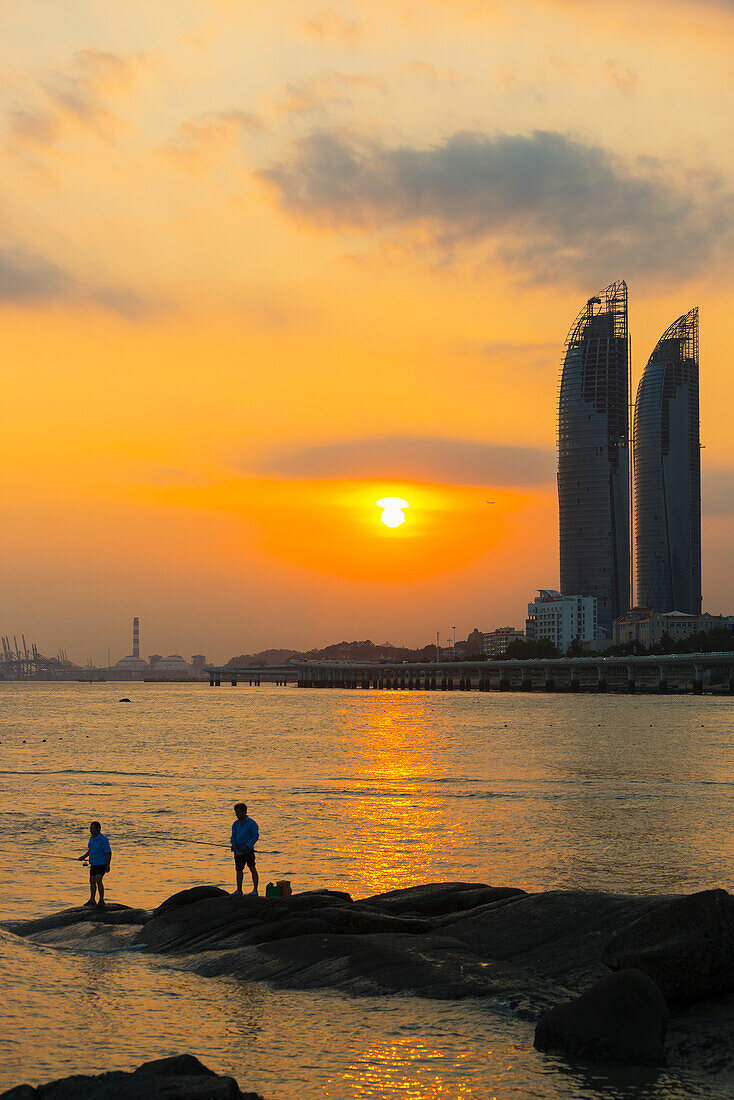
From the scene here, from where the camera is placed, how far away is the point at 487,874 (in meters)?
28.2

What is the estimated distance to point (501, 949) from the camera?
1786cm

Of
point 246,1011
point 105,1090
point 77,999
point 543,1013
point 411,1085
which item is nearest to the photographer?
point 105,1090

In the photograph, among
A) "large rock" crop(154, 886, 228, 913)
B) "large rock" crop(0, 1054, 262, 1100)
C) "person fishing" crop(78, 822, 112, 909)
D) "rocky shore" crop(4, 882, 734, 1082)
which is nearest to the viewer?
"large rock" crop(0, 1054, 262, 1100)

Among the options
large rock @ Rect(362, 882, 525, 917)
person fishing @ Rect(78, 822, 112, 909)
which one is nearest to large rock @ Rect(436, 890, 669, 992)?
large rock @ Rect(362, 882, 525, 917)

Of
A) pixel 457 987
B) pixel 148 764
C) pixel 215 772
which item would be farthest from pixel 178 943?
pixel 148 764

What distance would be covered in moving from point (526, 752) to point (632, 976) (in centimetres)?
6092

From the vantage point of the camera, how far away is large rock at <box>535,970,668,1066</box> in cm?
1351

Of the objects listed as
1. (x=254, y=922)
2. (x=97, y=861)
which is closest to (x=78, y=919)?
(x=97, y=861)

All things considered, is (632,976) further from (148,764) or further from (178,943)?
(148,764)

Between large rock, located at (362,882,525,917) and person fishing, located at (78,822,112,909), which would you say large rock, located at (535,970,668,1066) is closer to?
large rock, located at (362,882,525,917)

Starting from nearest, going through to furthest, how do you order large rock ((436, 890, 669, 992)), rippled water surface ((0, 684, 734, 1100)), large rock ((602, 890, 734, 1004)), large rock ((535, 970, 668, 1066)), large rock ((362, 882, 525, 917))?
large rock ((535, 970, 668, 1066)) < rippled water surface ((0, 684, 734, 1100)) < large rock ((602, 890, 734, 1004)) < large rock ((436, 890, 669, 992)) < large rock ((362, 882, 525, 917))

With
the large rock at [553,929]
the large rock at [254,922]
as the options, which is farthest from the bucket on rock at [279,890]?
the large rock at [553,929]

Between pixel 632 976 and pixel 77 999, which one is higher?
pixel 632 976

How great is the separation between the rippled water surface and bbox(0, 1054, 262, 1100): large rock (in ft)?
5.84
